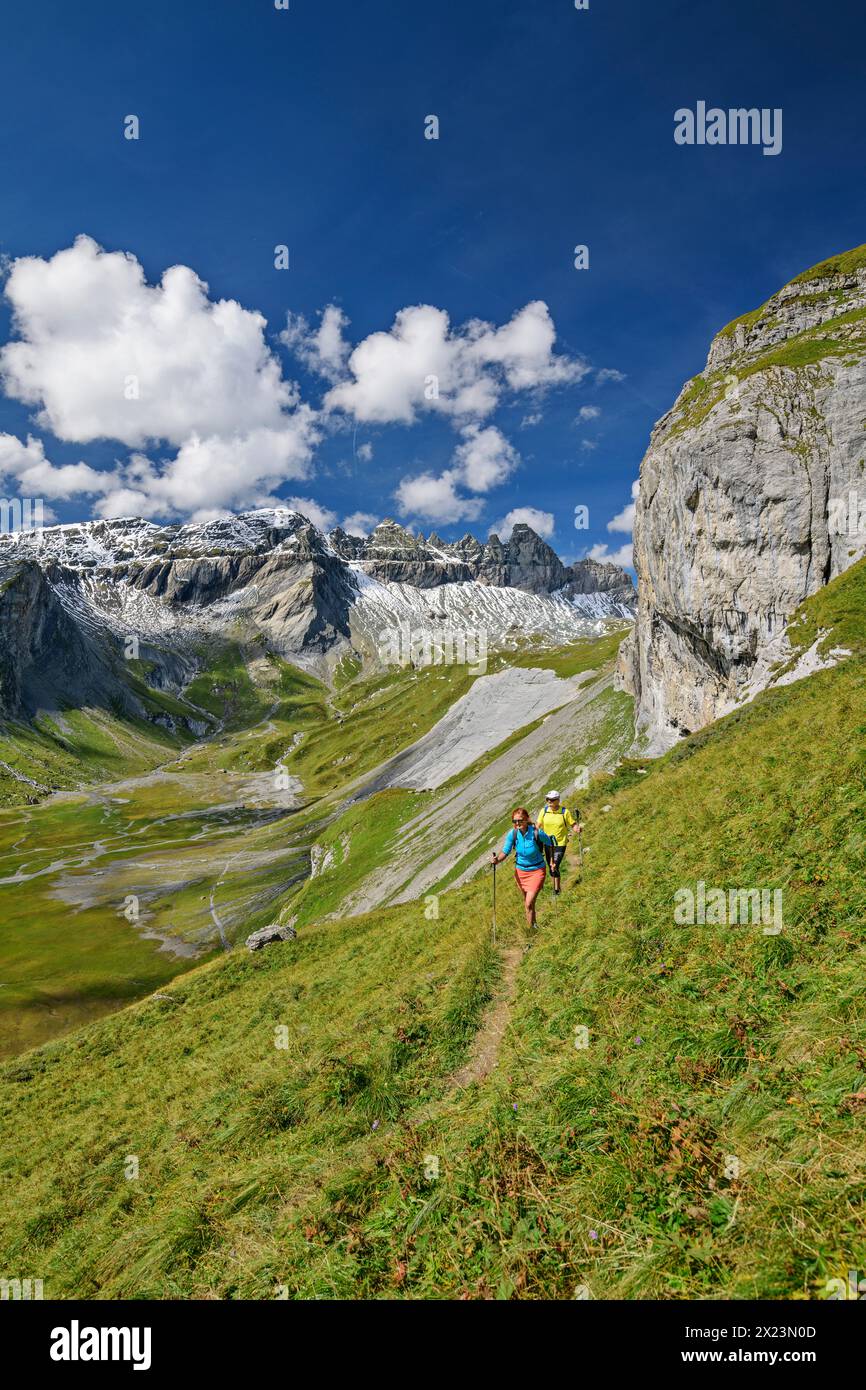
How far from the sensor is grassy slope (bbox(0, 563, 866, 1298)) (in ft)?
16.6

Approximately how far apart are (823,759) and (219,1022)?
2185 centimetres

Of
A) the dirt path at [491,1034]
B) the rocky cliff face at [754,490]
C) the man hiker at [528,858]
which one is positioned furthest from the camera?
the rocky cliff face at [754,490]

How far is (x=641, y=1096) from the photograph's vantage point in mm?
6770

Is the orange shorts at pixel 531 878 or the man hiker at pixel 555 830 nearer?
the orange shorts at pixel 531 878

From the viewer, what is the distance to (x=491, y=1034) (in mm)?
10812

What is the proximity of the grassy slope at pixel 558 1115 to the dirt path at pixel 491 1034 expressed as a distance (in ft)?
1.01

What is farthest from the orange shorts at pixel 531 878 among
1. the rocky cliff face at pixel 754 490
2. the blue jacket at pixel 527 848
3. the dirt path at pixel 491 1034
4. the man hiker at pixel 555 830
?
the rocky cliff face at pixel 754 490

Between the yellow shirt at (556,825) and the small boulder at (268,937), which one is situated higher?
the yellow shirt at (556,825)

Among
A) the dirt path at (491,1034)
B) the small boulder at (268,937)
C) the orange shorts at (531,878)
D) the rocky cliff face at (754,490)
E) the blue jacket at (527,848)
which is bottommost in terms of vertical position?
the small boulder at (268,937)

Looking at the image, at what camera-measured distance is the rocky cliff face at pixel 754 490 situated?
4331cm

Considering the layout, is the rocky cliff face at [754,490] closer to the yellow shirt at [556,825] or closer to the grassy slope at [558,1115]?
the yellow shirt at [556,825]

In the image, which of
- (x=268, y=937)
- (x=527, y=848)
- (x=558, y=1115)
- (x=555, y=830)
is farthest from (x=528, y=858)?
(x=268, y=937)
